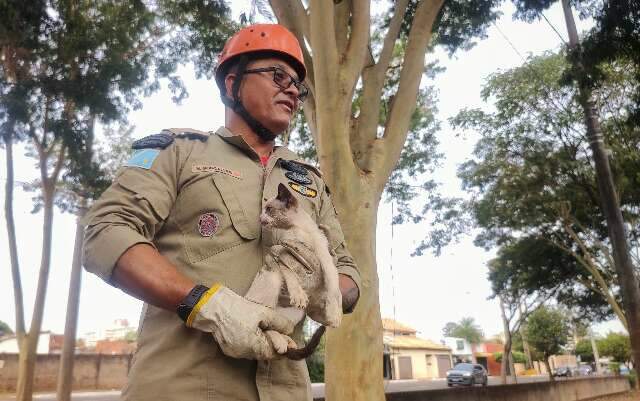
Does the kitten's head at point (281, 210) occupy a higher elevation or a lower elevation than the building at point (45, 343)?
lower

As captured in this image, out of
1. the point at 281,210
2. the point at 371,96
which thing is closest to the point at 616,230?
the point at 371,96

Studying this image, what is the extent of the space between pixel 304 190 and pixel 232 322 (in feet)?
2.44

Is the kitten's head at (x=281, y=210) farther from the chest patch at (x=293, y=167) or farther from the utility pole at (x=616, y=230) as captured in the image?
the utility pole at (x=616, y=230)

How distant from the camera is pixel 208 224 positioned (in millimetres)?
1584

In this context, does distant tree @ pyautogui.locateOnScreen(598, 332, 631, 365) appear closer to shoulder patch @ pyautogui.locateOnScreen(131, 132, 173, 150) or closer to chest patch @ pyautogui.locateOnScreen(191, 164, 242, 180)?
chest patch @ pyautogui.locateOnScreen(191, 164, 242, 180)

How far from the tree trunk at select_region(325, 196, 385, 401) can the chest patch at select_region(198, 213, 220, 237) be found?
3104mm

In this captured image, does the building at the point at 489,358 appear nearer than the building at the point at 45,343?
No

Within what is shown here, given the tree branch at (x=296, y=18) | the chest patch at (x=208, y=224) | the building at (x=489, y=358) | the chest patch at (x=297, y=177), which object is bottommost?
the building at (x=489, y=358)

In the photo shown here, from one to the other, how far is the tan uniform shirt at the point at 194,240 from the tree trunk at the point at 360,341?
2794 millimetres

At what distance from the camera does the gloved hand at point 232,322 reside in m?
1.25

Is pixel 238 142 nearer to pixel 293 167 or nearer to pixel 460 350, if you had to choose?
pixel 293 167

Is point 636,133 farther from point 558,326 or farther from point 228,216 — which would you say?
point 558,326

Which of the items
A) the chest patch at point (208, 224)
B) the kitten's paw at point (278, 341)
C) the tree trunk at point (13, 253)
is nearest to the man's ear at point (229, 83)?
the chest patch at point (208, 224)

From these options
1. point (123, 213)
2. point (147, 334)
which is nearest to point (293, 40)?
point (123, 213)
